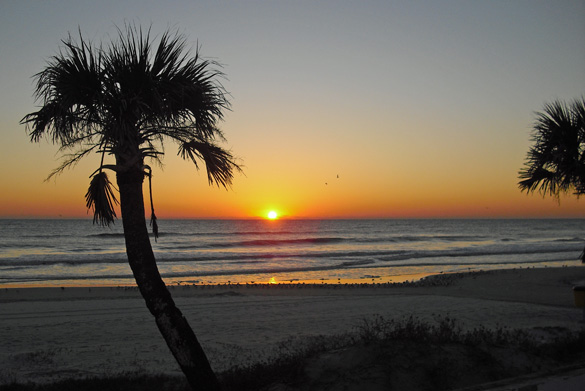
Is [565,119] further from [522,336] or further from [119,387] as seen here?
[119,387]

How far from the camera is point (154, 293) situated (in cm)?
580

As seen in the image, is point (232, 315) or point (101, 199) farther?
point (232, 315)

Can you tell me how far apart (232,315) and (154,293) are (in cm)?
932

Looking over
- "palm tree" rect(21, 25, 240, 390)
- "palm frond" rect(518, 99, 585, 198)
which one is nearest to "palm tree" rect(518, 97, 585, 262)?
"palm frond" rect(518, 99, 585, 198)

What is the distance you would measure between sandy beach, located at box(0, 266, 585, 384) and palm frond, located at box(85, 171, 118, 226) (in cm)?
392

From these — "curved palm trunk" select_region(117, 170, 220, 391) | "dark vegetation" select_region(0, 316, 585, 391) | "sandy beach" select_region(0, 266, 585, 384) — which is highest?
"curved palm trunk" select_region(117, 170, 220, 391)

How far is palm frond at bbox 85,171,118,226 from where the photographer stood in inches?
253

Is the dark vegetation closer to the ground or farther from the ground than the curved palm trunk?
closer to the ground

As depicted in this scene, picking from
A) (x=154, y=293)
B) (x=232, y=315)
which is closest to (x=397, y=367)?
(x=154, y=293)

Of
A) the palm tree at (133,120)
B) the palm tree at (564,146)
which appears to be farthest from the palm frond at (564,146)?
the palm tree at (133,120)

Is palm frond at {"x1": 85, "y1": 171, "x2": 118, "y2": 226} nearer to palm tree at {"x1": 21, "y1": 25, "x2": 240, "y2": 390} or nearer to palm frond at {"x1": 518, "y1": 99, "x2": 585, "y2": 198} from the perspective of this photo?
palm tree at {"x1": 21, "y1": 25, "x2": 240, "y2": 390}

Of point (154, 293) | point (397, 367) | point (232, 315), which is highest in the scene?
point (154, 293)

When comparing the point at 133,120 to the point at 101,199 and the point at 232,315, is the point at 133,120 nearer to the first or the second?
the point at 101,199

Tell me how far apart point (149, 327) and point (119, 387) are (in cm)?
569
